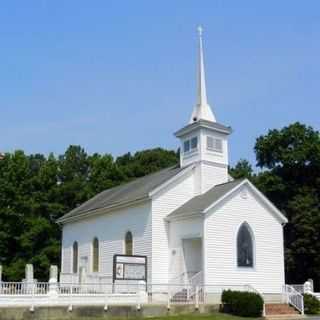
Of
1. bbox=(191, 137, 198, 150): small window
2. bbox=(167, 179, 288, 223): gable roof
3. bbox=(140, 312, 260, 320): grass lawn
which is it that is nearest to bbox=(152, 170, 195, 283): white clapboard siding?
bbox=(167, 179, 288, 223): gable roof

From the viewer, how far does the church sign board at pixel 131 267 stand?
32031 mm

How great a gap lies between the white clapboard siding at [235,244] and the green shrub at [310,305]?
2.14 meters

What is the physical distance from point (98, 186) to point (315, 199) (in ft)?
72.5

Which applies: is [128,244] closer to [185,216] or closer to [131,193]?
[131,193]

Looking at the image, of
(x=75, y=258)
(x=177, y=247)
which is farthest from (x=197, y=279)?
(x=75, y=258)

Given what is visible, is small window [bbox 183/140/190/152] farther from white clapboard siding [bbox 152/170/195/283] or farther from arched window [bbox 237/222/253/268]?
arched window [bbox 237/222/253/268]

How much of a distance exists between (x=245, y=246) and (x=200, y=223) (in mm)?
3238

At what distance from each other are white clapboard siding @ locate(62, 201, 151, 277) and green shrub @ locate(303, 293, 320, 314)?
29.9 feet

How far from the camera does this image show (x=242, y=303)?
1198 inches

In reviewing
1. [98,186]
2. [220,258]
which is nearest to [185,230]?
[220,258]

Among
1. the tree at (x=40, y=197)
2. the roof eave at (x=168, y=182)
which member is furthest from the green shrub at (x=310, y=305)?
the tree at (x=40, y=197)

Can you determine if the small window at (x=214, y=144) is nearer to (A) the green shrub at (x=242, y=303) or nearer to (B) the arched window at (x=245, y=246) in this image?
(B) the arched window at (x=245, y=246)

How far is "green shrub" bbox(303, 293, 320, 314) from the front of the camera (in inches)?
1334

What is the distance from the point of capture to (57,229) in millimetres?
59250
